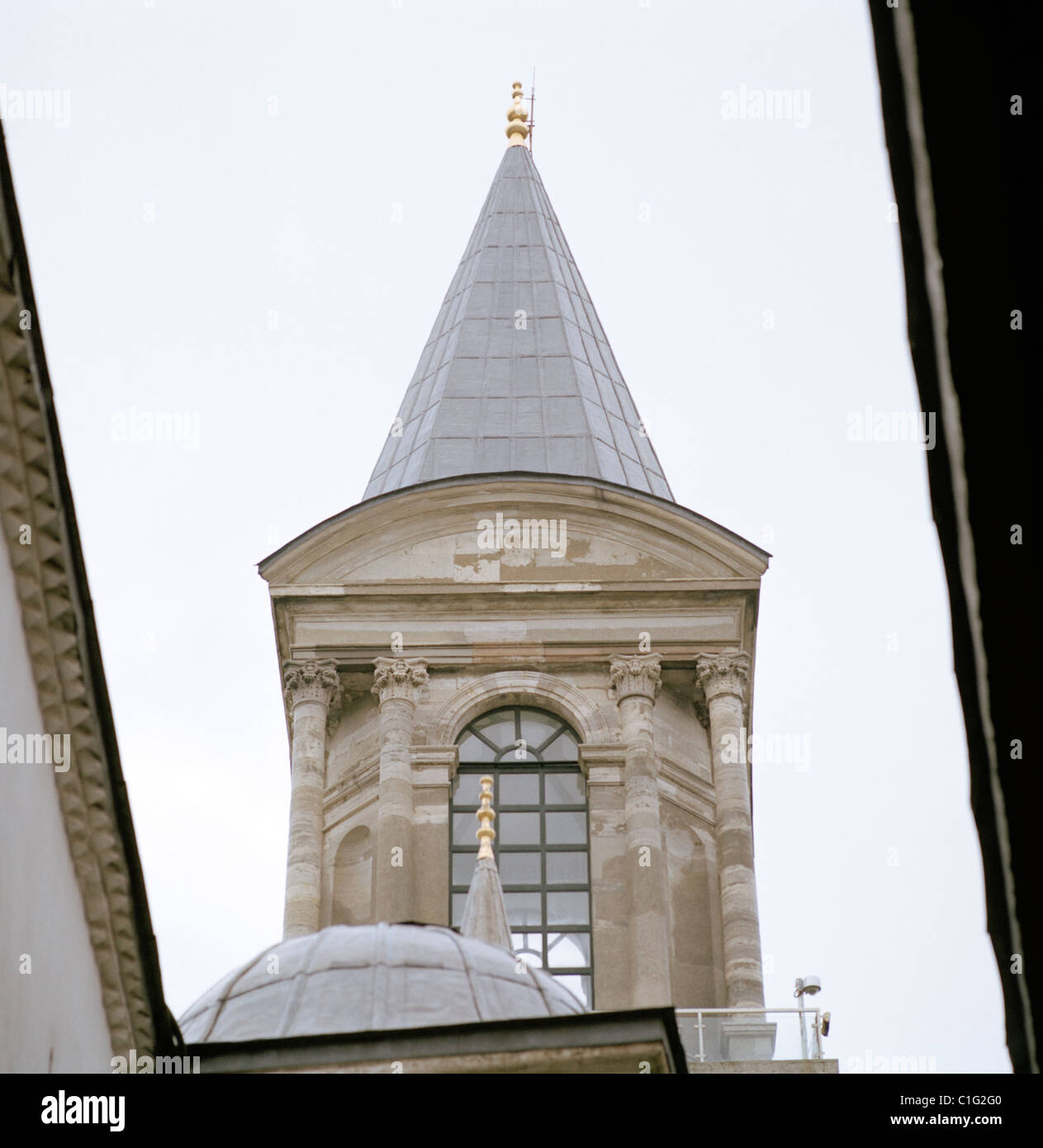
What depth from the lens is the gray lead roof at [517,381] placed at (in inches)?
1422

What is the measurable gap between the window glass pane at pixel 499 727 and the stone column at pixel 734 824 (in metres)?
2.70

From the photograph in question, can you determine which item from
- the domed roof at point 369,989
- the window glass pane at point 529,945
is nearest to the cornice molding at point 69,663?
the domed roof at point 369,989

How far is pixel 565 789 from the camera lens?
32.6 meters

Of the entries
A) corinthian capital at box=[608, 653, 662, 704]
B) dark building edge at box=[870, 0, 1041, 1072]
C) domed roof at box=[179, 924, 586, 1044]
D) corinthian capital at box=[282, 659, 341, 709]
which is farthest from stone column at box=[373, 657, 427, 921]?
dark building edge at box=[870, 0, 1041, 1072]

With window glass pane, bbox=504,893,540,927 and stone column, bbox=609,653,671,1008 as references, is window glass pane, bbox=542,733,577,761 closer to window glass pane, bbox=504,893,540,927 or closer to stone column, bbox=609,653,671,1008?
stone column, bbox=609,653,671,1008

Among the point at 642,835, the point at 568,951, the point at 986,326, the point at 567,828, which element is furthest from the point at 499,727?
the point at 986,326

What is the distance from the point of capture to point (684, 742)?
3306 cm

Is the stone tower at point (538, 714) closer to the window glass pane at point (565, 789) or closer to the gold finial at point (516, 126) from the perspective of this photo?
the window glass pane at point (565, 789)

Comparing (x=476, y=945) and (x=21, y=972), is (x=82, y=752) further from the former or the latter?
(x=476, y=945)

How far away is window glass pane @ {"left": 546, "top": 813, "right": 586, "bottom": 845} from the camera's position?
3212 centimetres

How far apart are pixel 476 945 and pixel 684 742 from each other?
1256 cm

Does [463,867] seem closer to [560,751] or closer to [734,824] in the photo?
[560,751]

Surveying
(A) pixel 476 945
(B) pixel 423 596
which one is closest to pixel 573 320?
(B) pixel 423 596
